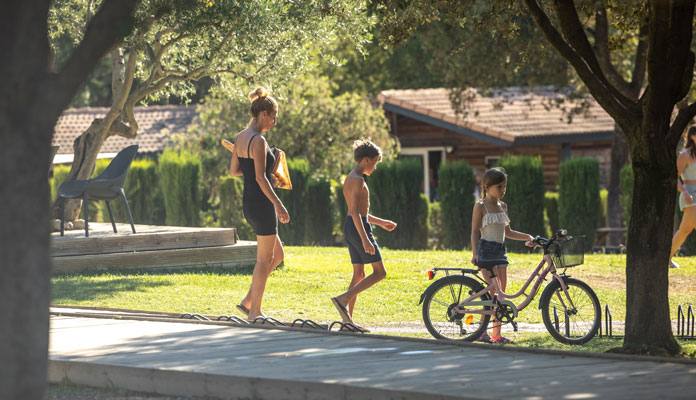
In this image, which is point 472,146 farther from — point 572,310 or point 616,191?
point 572,310

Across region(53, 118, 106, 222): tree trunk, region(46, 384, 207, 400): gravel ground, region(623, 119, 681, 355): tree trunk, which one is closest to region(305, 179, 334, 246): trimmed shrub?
region(53, 118, 106, 222): tree trunk

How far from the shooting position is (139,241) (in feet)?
48.3

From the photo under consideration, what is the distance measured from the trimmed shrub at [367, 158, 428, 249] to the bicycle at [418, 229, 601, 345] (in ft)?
48.4

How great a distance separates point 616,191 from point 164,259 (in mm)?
15709

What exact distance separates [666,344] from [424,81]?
4032cm

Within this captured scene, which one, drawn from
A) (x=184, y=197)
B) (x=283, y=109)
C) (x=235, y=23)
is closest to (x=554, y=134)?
(x=283, y=109)

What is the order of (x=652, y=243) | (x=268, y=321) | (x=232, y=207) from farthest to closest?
1. (x=232, y=207)
2. (x=268, y=321)
3. (x=652, y=243)

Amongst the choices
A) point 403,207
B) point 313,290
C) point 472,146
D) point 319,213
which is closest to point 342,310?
point 313,290

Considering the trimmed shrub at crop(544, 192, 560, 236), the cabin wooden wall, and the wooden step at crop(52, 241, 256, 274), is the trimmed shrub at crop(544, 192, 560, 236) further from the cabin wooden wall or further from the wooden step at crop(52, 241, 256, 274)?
the wooden step at crop(52, 241, 256, 274)

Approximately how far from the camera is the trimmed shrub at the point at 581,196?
23250 millimetres

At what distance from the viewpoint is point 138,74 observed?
18.4m

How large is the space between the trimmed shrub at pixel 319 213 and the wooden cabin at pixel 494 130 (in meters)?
8.03

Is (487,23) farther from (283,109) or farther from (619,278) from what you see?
(283,109)

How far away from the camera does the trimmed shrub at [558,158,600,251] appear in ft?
76.3
